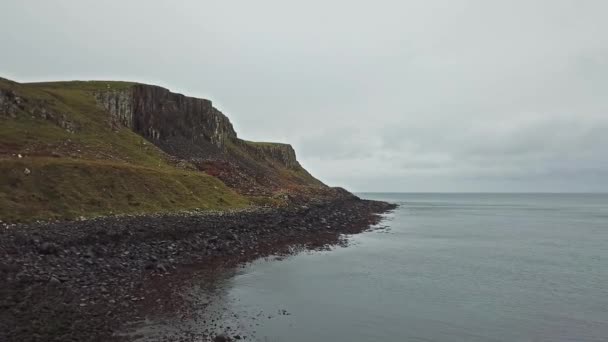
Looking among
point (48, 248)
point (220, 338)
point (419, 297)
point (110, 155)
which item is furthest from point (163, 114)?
point (220, 338)

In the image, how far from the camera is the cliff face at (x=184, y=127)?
3206 inches

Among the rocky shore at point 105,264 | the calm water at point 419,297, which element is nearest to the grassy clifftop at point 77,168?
the rocky shore at point 105,264

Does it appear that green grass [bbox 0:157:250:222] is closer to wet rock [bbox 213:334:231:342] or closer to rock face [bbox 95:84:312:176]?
wet rock [bbox 213:334:231:342]

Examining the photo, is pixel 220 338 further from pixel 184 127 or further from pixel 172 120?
pixel 184 127

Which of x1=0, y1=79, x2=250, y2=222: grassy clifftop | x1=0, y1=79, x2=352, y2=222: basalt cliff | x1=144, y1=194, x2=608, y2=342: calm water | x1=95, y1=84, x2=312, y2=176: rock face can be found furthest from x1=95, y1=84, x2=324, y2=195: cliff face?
x1=144, y1=194, x2=608, y2=342: calm water

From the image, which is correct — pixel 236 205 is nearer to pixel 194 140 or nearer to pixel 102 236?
pixel 102 236

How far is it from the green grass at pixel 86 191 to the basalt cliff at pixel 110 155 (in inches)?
3.2

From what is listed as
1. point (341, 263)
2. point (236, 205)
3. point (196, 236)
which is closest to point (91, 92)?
point (236, 205)

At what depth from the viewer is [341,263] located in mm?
37625

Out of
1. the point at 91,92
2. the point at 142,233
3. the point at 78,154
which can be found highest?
the point at 91,92

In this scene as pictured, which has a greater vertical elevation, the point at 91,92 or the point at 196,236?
the point at 91,92

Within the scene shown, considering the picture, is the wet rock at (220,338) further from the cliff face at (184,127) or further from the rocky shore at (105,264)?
the cliff face at (184,127)

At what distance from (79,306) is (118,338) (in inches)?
151

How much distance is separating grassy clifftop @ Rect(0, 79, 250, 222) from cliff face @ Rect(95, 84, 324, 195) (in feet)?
21.8
